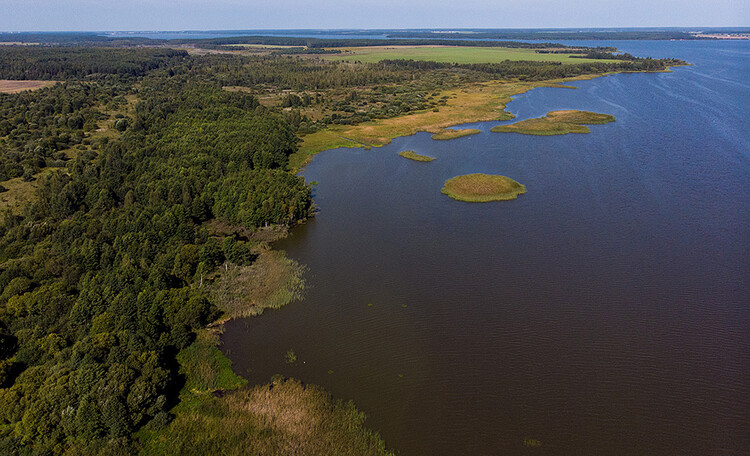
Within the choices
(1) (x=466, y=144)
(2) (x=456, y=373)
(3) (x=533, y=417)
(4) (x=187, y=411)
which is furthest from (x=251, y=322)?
(1) (x=466, y=144)

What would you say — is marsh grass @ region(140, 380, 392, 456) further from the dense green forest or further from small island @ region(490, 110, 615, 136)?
small island @ region(490, 110, 615, 136)

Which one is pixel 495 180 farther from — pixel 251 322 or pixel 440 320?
pixel 251 322

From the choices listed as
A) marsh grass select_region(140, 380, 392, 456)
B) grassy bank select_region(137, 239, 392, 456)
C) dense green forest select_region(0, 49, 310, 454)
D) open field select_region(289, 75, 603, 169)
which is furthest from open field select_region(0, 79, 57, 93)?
marsh grass select_region(140, 380, 392, 456)

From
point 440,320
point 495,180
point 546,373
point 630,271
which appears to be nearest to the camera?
point 546,373

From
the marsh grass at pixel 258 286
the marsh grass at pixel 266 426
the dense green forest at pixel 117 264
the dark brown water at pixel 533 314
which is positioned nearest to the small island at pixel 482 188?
the dark brown water at pixel 533 314

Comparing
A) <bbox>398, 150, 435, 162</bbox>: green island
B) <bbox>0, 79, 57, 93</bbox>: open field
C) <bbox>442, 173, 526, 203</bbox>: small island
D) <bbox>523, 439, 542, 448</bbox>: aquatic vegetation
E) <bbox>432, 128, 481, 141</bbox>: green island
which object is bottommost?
<bbox>523, 439, 542, 448</bbox>: aquatic vegetation

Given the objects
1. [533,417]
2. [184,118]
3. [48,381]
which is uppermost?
[184,118]
